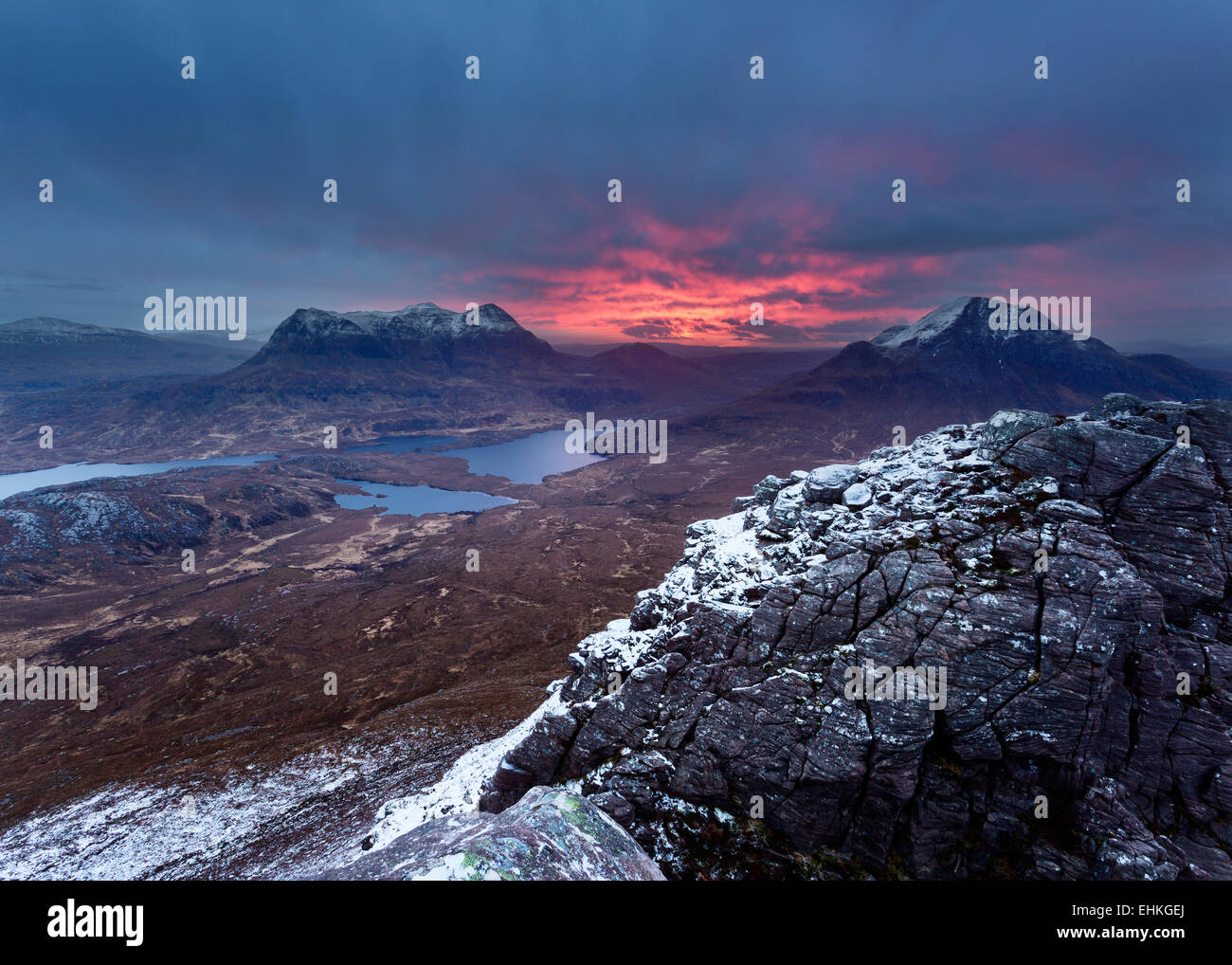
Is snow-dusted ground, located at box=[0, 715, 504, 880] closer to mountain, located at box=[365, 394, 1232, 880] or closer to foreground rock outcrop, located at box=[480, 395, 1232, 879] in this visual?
mountain, located at box=[365, 394, 1232, 880]

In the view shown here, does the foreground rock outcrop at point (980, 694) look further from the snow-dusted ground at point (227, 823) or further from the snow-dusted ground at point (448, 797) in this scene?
the snow-dusted ground at point (227, 823)

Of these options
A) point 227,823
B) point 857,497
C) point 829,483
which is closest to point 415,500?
point 227,823

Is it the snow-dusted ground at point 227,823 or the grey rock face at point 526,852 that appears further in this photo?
the snow-dusted ground at point 227,823

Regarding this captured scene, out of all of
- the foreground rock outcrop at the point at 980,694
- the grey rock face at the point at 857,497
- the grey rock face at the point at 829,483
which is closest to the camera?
the foreground rock outcrop at the point at 980,694

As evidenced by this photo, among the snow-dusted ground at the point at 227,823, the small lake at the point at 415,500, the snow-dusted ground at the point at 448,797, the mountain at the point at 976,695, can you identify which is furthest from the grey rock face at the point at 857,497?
the small lake at the point at 415,500

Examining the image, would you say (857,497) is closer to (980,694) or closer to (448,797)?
(980,694)

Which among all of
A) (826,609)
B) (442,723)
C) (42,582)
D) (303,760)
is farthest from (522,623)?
(42,582)
